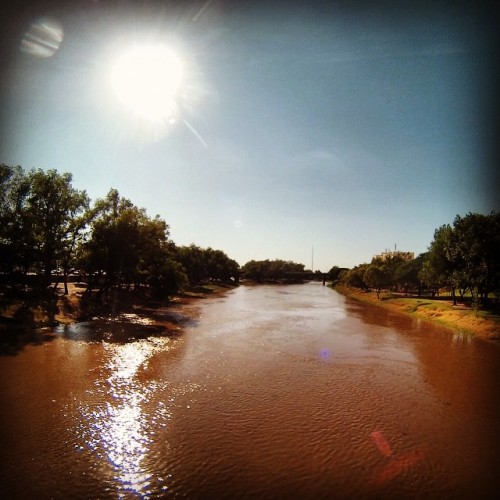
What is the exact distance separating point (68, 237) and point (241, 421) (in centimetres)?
3498

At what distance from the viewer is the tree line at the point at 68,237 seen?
3192 centimetres

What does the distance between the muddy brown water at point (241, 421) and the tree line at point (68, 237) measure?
36.2 feet

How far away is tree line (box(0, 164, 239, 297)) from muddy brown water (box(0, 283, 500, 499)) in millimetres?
11037

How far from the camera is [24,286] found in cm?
3534

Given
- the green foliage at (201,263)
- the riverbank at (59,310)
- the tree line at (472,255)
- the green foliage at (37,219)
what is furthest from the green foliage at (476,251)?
the green foliage at (201,263)

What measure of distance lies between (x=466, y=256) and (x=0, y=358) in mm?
48878

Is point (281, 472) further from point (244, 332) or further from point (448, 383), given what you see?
point (244, 332)

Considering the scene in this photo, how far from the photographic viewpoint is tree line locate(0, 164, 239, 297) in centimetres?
3192

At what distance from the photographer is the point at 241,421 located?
13.6m

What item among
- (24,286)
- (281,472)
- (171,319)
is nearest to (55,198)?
(24,286)

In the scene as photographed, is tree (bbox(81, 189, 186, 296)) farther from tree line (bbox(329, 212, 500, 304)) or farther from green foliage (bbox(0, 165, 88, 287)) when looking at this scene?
tree line (bbox(329, 212, 500, 304))

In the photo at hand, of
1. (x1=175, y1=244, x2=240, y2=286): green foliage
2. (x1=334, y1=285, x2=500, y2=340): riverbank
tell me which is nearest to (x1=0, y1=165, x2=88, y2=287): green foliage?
(x1=175, y1=244, x2=240, y2=286): green foliage

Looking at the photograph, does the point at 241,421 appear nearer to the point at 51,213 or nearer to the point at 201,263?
the point at 51,213

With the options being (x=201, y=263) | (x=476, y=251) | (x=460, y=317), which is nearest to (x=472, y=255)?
(x=476, y=251)
